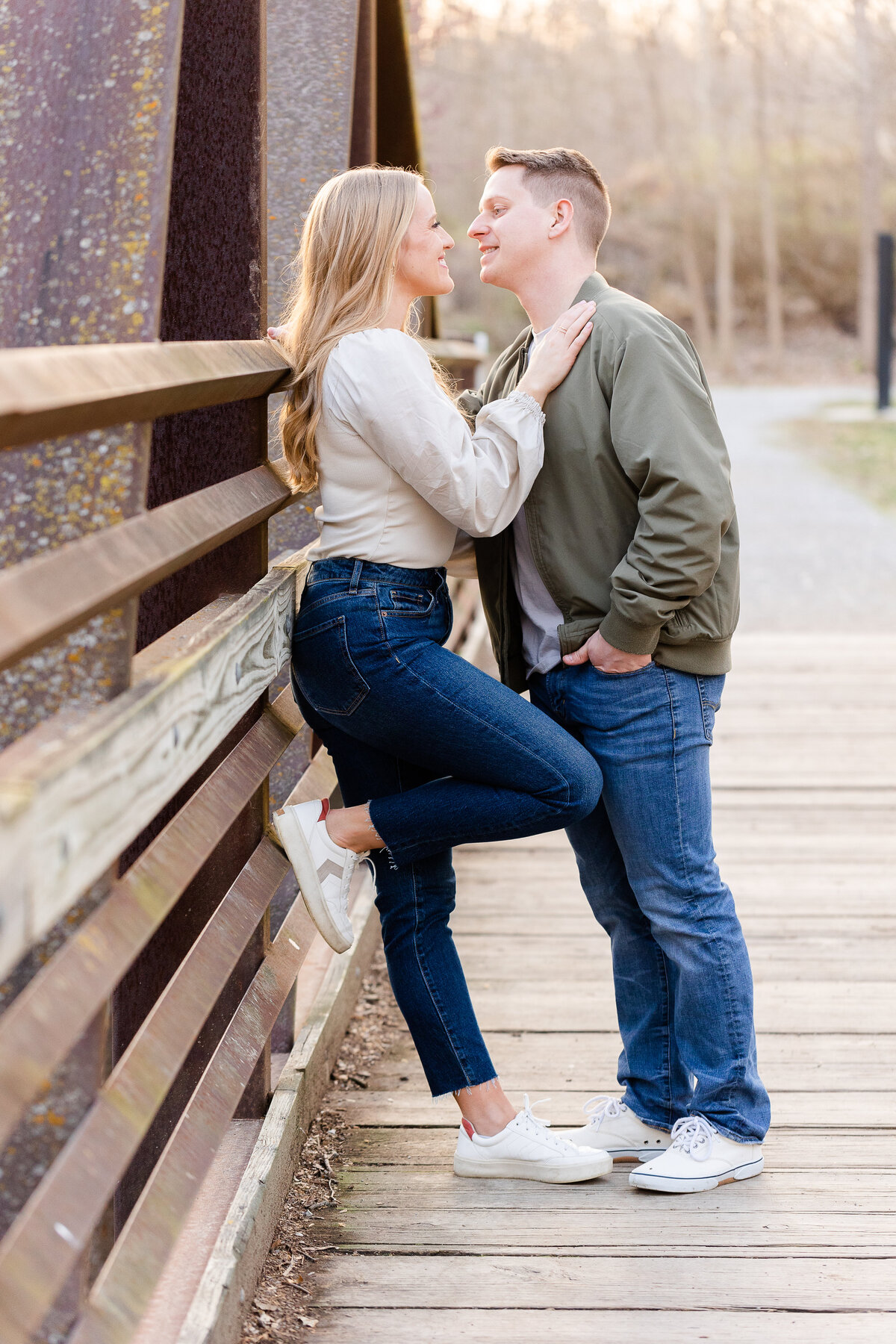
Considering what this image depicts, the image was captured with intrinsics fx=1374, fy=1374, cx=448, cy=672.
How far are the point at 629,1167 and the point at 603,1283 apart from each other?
1.45 ft

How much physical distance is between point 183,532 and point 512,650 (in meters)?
1.04

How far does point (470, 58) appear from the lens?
36.2 meters

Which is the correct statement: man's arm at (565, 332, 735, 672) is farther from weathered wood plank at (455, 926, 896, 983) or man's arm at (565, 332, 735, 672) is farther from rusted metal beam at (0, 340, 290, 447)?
weathered wood plank at (455, 926, 896, 983)

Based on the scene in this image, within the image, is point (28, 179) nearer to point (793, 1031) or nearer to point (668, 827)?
point (668, 827)

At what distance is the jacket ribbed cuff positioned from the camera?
246 cm

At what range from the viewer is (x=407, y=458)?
7.63 ft

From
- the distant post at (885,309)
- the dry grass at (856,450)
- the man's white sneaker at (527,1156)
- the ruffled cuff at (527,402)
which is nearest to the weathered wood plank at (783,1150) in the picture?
the man's white sneaker at (527,1156)

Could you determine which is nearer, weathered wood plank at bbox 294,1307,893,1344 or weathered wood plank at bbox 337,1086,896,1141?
weathered wood plank at bbox 294,1307,893,1344

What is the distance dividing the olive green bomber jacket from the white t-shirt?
29 millimetres

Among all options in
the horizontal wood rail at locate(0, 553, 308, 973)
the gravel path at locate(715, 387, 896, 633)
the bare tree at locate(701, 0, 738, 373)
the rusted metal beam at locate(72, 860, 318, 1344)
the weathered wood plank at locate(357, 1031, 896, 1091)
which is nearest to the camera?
the horizontal wood rail at locate(0, 553, 308, 973)

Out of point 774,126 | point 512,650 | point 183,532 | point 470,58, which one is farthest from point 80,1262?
point 774,126

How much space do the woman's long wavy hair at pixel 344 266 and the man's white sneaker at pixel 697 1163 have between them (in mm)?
1463

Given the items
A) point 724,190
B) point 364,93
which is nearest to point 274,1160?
point 364,93

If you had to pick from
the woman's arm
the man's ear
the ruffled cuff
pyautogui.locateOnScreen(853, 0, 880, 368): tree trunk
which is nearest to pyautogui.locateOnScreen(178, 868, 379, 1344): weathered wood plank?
the woman's arm
